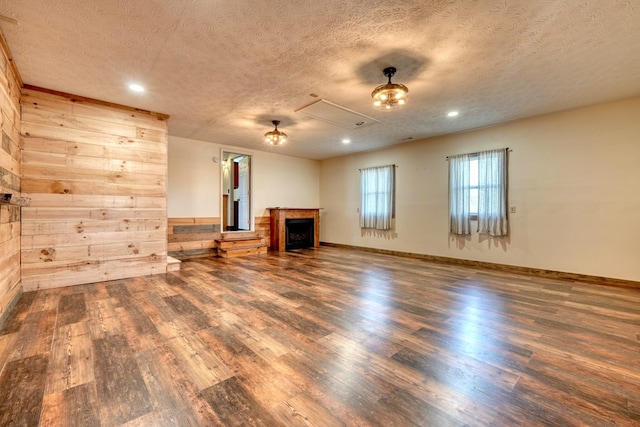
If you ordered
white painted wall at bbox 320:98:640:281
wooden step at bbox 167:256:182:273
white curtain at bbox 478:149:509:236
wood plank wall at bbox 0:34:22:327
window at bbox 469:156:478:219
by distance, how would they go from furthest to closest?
window at bbox 469:156:478:219 < white curtain at bbox 478:149:509:236 < wooden step at bbox 167:256:182:273 < white painted wall at bbox 320:98:640:281 < wood plank wall at bbox 0:34:22:327

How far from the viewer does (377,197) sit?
6945 mm

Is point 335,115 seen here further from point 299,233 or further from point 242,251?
point 299,233

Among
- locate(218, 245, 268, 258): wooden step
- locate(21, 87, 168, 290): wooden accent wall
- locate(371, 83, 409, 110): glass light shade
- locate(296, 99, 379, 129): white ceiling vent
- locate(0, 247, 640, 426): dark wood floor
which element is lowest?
locate(0, 247, 640, 426): dark wood floor

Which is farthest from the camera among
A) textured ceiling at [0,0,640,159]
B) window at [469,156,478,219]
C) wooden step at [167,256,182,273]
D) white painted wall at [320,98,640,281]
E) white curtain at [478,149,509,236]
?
window at [469,156,478,219]

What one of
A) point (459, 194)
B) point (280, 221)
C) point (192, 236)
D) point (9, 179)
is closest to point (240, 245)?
point (192, 236)

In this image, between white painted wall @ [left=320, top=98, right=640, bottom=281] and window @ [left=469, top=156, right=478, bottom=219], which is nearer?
white painted wall @ [left=320, top=98, right=640, bottom=281]

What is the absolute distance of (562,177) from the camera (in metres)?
4.38

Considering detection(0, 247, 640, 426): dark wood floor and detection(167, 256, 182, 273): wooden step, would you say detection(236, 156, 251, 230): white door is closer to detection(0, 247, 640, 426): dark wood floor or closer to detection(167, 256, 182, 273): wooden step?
detection(167, 256, 182, 273): wooden step

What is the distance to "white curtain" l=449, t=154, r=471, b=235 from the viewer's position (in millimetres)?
5375

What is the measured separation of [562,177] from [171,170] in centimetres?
732

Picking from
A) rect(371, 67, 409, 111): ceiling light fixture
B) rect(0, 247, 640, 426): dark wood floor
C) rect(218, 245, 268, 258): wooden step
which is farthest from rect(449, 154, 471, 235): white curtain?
rect(218, 245, 268, 258): wooden step

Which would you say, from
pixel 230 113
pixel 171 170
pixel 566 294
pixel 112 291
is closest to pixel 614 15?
pixel 566 294

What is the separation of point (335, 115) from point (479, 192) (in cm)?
317

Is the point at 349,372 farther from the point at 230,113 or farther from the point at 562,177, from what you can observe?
the point at 562,177
